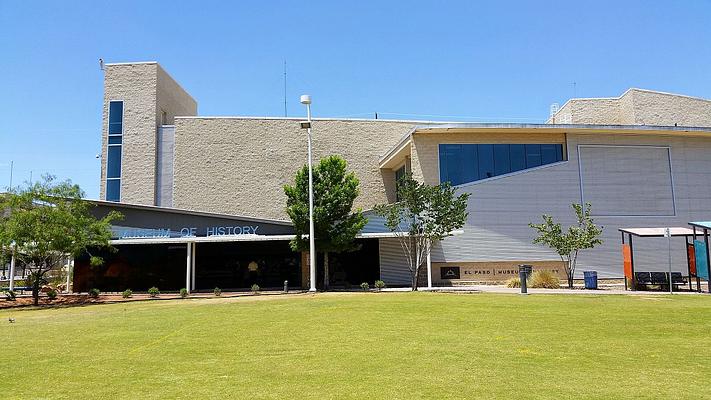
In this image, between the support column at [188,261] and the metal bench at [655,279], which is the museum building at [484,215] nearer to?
the support column at [188,261]

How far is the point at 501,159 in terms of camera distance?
36781mm

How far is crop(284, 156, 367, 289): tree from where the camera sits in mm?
33062

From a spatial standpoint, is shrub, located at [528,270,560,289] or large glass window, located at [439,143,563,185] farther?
large glass window, located at [439,143,563,185]

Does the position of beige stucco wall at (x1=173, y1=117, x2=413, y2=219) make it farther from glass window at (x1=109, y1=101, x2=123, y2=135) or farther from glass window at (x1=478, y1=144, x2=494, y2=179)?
glass window at (x1=478, y1=144, x2=494, y2=179)

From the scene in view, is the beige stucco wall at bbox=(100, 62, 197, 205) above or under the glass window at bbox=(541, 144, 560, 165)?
above

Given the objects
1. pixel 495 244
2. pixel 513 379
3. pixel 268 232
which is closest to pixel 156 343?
pixel 513 379

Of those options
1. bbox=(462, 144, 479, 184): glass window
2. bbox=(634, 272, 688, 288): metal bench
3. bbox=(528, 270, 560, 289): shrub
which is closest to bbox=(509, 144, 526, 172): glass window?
bbox=(462, 144, 479, 184): glass window

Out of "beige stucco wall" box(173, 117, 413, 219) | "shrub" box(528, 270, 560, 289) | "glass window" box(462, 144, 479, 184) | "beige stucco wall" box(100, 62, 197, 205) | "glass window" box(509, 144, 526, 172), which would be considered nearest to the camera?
"shrub" box(528, 270, 560, 289)

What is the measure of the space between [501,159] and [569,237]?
7.01m

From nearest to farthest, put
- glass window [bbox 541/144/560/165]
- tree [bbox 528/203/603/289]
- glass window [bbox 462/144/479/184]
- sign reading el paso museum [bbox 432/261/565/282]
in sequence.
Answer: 1. tree [bbox 528/203/603/289]
2. sign reading el paso museum [bbox 432/261/565/282]
3. glass window [bbox 462/144/479/184]
4. glass window [bbox 541/144/560/165]

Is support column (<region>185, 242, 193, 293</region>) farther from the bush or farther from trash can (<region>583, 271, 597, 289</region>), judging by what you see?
trash can (<region>583, 271, 597, 289</region>)

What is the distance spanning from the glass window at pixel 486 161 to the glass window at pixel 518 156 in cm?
129

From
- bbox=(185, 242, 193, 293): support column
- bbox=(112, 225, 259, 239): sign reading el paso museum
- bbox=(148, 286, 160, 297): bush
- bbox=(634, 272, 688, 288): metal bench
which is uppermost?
bbox=(112, 225, 259, 239): sign reading el paso museum

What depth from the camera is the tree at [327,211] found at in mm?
33062
